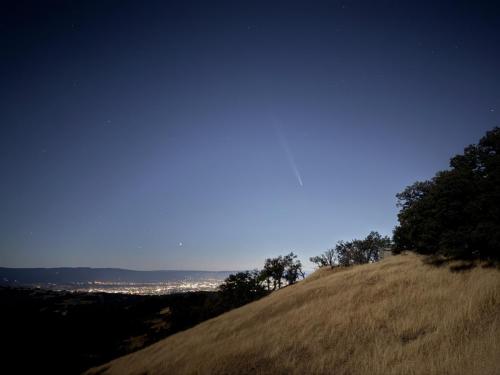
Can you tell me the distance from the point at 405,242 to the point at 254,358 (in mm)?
23965

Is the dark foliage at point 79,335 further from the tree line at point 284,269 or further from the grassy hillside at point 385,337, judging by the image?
the grassy hillside at point 385,337

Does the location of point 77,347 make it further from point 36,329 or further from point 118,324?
point 118,324

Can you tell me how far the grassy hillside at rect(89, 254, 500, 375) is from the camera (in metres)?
7.72

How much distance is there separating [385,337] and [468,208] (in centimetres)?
1324

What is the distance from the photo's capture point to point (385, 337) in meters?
10.2

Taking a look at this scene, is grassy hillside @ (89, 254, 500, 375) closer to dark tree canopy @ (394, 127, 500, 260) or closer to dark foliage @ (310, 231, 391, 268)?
dark tree canopy @ (394, 127, 500, 260)

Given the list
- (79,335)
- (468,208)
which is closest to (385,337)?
(468,208)

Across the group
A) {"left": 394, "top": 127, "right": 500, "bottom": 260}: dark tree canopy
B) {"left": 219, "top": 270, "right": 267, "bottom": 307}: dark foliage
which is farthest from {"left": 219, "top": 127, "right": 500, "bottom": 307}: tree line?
{"left": 219, "top": 270, "right": 267, "bottom": 307}: dark foliage

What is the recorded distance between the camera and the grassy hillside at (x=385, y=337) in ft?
25.3

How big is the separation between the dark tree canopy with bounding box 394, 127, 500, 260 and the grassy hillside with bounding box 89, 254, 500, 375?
6.64 feet

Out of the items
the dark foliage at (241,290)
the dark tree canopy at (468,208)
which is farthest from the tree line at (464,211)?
the dark foliage at (241,290)

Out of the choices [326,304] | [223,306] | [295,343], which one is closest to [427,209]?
[326,304]

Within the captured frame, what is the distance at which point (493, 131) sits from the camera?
1869 centimetres

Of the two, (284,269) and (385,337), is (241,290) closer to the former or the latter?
(284,269)
